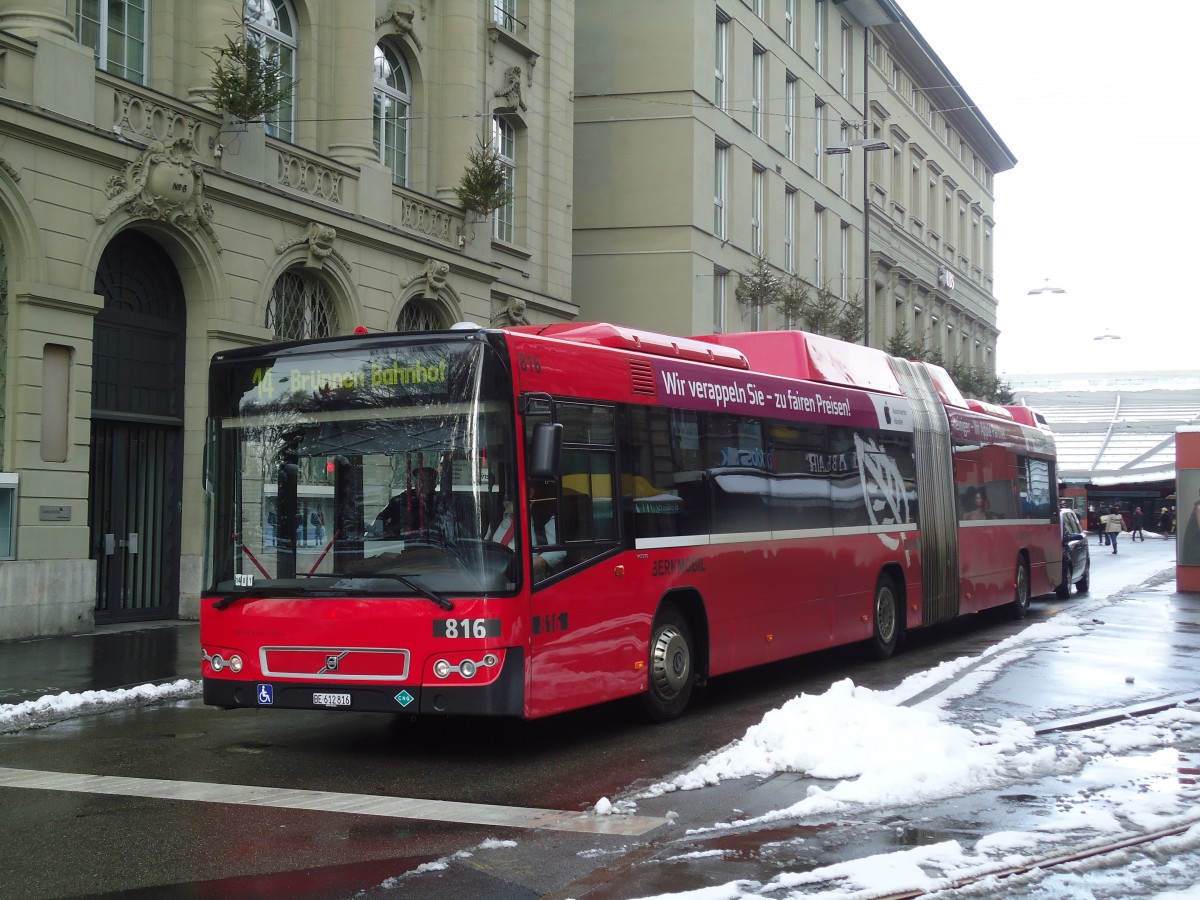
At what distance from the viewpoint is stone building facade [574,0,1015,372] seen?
117 feet

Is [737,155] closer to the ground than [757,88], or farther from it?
closer to the ground

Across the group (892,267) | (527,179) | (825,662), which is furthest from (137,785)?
(892,267)

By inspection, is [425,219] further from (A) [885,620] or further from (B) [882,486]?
(A) [885,620]

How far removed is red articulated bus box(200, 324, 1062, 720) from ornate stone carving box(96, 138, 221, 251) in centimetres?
891

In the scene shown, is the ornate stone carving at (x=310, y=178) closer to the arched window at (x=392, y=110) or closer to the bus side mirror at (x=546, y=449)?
the arched window at (x=392, y=110)

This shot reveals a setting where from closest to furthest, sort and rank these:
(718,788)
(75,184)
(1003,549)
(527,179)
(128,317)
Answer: (718,788) → (75,184) → (128,317) → (1003,549) → (527,179)

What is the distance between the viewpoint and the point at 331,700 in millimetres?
9156

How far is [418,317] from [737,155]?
16223 millimetres

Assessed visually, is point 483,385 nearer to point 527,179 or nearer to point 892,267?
point 527,179

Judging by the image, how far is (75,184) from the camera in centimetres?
1722

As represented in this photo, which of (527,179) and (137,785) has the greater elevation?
(527,179)

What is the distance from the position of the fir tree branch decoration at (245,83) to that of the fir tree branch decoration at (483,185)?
566cm

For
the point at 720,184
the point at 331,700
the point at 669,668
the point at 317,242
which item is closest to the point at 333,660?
the point at 331,700

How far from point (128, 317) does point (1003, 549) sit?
12.7 m
